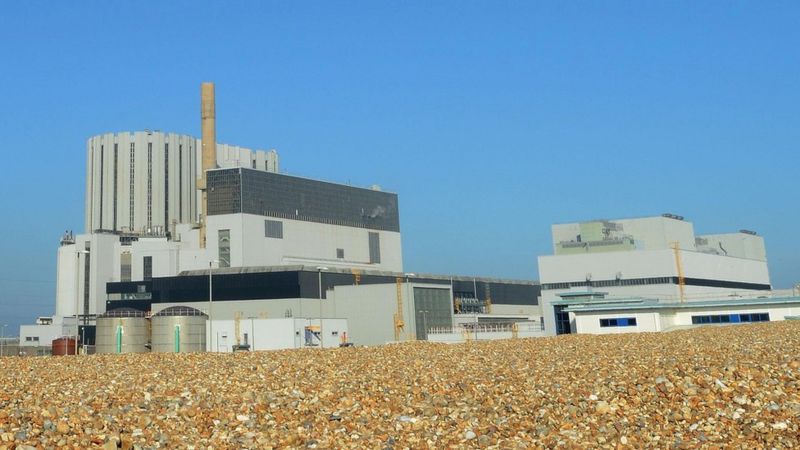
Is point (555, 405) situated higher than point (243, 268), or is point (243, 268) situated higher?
point (243, 268)

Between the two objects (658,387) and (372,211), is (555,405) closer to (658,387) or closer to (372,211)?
(658,387)

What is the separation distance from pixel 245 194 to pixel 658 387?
382ft

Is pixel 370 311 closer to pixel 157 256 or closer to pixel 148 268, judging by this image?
pixel 157 256

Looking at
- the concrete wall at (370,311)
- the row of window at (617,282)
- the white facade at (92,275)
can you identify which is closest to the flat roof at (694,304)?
the concrete wall at (370,311)

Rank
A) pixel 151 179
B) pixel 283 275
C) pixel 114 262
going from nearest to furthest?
pixel 283 275
pixel 114 262
pixel 151 179

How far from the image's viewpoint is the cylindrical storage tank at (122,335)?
8100 centimetres

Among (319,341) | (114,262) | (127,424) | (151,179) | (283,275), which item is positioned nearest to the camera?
(127,424)

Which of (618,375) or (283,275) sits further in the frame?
(283,275)

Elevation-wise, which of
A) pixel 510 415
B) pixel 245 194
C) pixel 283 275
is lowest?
pixel 510 415

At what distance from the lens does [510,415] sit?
18.9m

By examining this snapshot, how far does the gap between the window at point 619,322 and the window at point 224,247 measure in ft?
239

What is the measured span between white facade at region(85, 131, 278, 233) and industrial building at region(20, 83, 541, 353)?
27 centimetres

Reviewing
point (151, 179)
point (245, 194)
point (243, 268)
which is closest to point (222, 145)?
point (151, 179)

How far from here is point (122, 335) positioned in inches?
3194
